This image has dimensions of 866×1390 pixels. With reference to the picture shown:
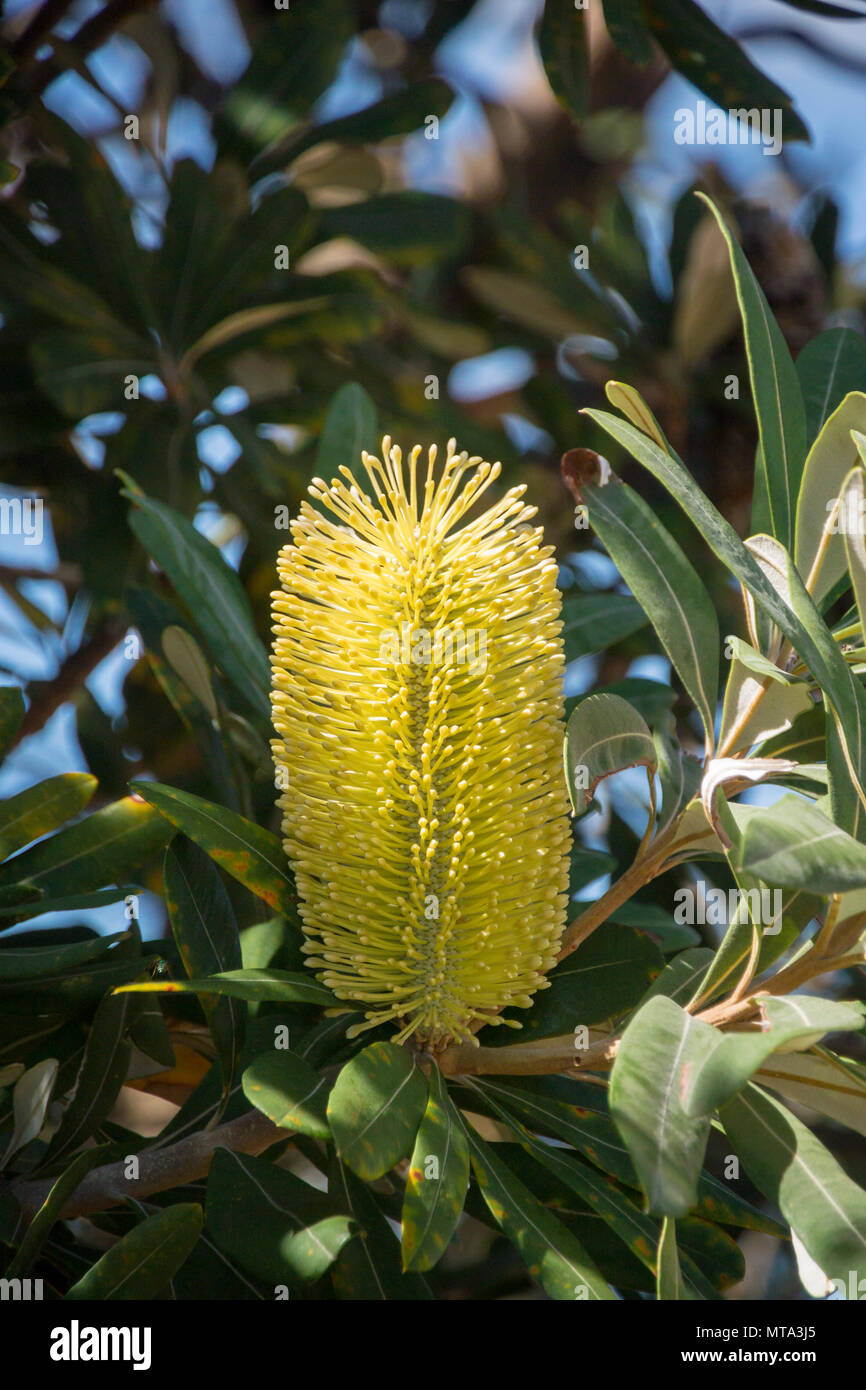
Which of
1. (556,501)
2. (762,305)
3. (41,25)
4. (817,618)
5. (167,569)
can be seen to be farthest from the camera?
(556,501)

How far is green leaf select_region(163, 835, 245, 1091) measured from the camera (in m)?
0.78

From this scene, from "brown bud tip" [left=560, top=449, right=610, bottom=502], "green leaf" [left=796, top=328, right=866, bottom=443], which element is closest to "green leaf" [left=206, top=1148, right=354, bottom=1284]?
"brown bud tip" [left=560, top=449, right=610, bottom=502]

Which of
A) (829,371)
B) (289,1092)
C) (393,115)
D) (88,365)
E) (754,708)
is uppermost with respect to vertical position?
(393,115)

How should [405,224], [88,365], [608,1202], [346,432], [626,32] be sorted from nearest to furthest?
[608,1202] < [346,432] < [626,32] < [88,365] < [405,224]

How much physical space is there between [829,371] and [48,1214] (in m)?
0.78

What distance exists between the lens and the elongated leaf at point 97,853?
0.89m

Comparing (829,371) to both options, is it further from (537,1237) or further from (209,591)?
(537,1237)

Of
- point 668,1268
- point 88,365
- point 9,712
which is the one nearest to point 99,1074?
point 9,712

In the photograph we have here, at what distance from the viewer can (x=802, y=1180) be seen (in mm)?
634

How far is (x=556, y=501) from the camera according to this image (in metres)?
1.85

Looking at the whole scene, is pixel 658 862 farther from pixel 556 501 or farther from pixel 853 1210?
pixel 556 501

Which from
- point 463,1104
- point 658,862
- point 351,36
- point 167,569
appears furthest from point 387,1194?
point 351,36

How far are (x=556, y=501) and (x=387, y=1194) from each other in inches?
45.9

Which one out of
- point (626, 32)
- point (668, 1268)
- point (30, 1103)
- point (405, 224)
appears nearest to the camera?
point (668, 1268)
